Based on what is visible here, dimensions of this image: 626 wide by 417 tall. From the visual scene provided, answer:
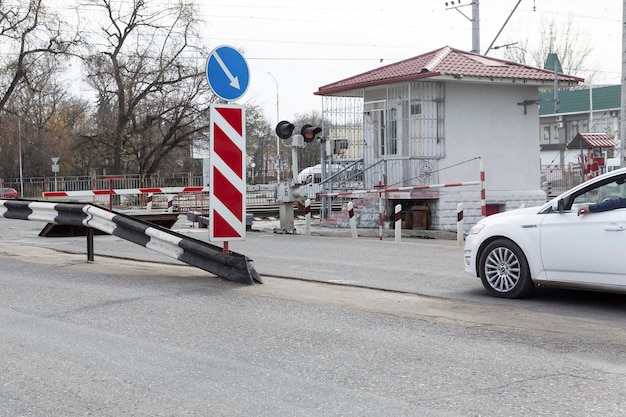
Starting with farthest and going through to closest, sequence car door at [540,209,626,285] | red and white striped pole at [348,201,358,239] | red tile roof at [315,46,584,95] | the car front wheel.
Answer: red tile roof at [315,46,584,95]
red and white striped pole at [348,201,358,239]
the car front wheel
car door at [540,209,626,285]

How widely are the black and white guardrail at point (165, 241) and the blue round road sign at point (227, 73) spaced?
1.84 meters

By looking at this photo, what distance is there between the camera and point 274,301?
28.8 ft

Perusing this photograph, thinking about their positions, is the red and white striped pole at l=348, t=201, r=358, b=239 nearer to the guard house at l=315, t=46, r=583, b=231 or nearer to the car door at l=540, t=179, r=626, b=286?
the guard house at l=315, t=46, r=583, b=231

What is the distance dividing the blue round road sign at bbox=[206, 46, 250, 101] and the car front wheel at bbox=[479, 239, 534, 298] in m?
3.55

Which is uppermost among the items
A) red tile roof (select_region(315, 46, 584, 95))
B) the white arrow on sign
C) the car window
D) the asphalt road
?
red tile roof (select_region(315, 46, 584, 95))

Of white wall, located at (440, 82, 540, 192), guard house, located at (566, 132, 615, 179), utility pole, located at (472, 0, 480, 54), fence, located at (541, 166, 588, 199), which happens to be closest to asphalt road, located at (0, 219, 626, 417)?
white wall, located at (440, 82, 540, 192)

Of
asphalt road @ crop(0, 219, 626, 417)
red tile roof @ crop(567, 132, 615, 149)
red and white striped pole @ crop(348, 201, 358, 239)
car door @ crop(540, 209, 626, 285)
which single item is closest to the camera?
asphalt road @ crop(0, 219, 626, 417)

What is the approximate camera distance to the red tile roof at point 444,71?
76.7 ft

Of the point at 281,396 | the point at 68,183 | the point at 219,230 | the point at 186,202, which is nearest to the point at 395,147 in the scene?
the point at 186,202

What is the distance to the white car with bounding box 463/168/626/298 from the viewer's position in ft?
27.2

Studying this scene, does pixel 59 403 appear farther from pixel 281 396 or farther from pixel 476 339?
pixel 476 339

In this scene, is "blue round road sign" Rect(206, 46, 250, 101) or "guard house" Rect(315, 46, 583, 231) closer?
"blue round road sign" Rect(206, 46, 250, 101)

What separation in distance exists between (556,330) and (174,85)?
44866 mm

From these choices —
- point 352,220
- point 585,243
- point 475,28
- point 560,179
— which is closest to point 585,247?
point 585,243
